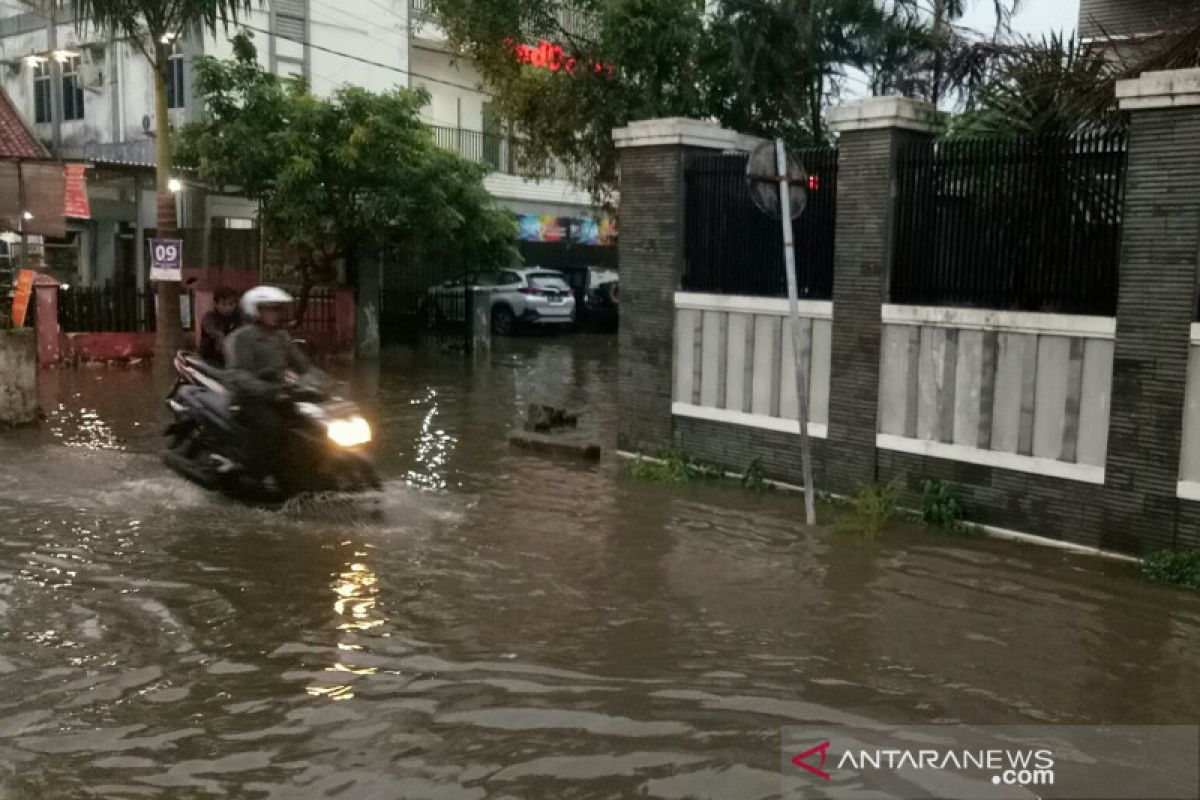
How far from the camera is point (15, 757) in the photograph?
454cm

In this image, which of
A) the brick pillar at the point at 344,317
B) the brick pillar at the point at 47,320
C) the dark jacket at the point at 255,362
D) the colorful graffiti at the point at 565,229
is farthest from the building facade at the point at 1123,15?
the colorful graffiti at the point at 565,229

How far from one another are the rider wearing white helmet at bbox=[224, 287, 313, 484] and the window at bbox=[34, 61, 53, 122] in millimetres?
25044

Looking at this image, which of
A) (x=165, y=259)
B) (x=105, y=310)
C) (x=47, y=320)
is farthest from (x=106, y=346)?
(x=165, y=259)

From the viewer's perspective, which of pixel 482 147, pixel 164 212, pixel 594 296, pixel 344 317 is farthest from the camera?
pixel 482 147

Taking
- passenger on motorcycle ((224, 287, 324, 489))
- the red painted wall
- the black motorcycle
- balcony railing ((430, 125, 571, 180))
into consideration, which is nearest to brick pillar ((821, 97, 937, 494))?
the black motorcycle

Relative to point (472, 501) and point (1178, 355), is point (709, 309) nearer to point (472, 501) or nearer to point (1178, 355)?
point (472, 501)

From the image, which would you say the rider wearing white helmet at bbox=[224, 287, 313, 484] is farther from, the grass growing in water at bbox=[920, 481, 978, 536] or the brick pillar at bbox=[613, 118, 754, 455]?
the grass growing in water at bbox=[920, 481, 978, 536]

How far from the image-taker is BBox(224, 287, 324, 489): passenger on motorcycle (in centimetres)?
832

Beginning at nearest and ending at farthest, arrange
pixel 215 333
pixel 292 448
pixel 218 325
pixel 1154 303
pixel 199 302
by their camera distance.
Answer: pixel 1154 303 < pixel 292 448 < pixel 215 333 < pixel 218 325 < pixel 199 302

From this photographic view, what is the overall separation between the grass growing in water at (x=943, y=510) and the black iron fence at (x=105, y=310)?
51.5 ft

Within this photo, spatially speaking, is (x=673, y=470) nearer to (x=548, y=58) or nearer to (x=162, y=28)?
(x=548, y=58)

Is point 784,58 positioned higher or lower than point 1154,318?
higher

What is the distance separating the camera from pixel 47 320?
1816 centimetres

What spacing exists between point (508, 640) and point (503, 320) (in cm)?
2159
